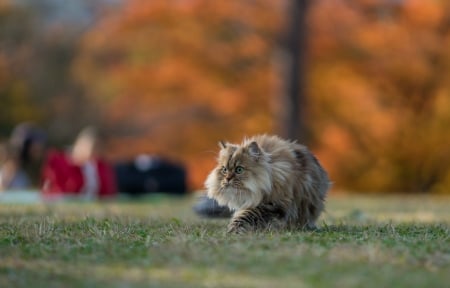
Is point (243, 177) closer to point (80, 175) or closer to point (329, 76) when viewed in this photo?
point (80, 175)

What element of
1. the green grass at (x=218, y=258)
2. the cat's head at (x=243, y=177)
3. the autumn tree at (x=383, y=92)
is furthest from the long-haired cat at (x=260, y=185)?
the autumn tree at (x=383, y=92)

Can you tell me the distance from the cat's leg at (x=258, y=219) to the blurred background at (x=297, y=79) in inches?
675

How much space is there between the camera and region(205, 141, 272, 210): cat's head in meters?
8.19

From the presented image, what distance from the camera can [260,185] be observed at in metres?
8.17

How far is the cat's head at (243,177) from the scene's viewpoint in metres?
8.19

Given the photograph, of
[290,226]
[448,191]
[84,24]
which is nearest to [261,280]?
[290,226]

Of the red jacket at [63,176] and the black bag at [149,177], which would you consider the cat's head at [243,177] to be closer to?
the red jacket at [63,176]

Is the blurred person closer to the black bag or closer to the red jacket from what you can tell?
the red jacket

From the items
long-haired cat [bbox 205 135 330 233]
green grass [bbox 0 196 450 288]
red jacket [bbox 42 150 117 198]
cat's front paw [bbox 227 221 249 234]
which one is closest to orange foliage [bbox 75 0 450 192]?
red jacket [bbox 42 150 117 198]

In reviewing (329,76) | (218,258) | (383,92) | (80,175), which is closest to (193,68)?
(329,76)

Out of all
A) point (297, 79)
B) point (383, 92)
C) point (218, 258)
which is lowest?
point (218, 258)

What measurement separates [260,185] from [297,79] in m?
17.6

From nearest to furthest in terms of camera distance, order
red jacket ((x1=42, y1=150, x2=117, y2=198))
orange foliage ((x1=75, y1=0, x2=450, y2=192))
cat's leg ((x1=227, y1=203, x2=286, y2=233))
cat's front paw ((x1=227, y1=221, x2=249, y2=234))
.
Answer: cat's front paw ((x1=227, y1=221, x2=249, y2=234))
cat's leg ((x1=227, y1=203, x2=286, y2=233))
red jacket ((x1=42, y1=150, x2=117, y2=198))
orange foliage ((x1=75, y1=0, x2=450, y2=192))

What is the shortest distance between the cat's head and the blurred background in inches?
676
